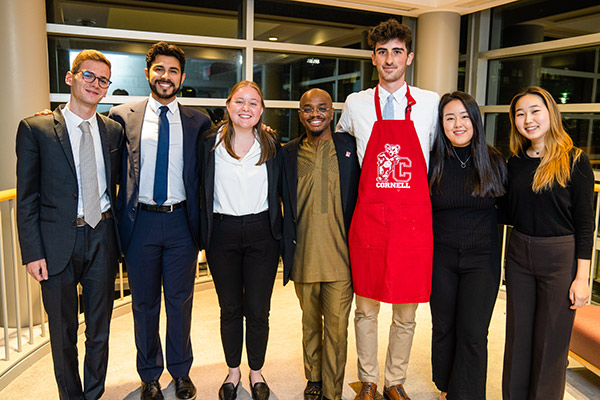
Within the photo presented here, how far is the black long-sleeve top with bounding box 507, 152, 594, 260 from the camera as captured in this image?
→ 2039 millimetres

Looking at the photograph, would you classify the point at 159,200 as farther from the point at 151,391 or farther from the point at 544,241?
the point at 544,241

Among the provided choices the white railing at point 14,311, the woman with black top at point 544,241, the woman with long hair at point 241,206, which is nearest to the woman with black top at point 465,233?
the woman with black top at point 544,241

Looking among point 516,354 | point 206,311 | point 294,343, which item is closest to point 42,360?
point 206,311

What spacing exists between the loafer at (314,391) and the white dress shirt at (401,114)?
4.00ft

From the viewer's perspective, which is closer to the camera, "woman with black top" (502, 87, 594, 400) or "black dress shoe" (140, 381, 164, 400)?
"woman with black top" (502, 87, 594, 400)

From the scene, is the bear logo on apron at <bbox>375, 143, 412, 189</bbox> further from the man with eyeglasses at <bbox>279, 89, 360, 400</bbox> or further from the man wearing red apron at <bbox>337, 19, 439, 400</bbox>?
the man with eyeglasses at <bbox>279, 89, 360, 400</bbox>

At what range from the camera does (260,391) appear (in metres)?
2.64

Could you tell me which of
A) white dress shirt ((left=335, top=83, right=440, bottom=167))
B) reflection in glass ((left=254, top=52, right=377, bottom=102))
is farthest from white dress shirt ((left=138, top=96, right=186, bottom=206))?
reflection in glass ((left=254, top=52, right=377, bottom=102))

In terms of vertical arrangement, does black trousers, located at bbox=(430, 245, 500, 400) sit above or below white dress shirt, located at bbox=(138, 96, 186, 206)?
below

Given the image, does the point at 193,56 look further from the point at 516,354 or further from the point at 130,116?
the point at 516,354

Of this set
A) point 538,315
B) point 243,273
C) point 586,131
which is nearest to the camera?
point 538,315

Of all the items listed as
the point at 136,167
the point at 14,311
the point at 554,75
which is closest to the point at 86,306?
the point at 136,167

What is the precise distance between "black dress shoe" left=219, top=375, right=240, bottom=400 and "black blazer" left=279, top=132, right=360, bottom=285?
715 mm

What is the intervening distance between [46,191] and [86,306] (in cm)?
59
